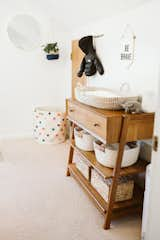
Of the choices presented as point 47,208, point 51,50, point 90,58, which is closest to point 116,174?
point 47,208

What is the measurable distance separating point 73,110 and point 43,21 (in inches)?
81.1

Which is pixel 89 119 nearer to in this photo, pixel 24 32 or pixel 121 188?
pixel 121 188

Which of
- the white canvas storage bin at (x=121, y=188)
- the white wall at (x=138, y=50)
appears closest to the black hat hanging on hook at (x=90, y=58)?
the white wall at (x=138, y=50)

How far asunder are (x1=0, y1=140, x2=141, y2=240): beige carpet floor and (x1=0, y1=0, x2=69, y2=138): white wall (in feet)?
3.36

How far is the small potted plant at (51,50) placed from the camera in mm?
3869

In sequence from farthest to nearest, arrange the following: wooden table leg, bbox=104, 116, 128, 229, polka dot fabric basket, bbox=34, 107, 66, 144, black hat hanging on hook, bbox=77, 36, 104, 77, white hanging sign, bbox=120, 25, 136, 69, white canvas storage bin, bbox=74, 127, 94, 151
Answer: polka dot fabric basket, bbox=34, 107, 66, 144, black hat hanging on hook, bbox=77, 36, 104, 77, white canvas storage bin, bbox=74, 127, 94, 151, white hanging sign, bbox=120, 25, 136, 69, wooden table leg, bbox=104, 116, 128, 229

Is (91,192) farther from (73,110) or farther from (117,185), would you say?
(73,110)

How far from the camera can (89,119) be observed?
2164 millimetres

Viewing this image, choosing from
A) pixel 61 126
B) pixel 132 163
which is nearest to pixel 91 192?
pixel 132 163

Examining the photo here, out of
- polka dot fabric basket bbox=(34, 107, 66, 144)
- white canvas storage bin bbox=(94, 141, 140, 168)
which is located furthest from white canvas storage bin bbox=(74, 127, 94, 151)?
polka dot fabric basket bbox=(34, 107, 66, 144)

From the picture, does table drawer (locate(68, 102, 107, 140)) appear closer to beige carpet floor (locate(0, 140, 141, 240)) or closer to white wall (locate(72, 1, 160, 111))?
white wall (locate(72, 1, 160, 111))

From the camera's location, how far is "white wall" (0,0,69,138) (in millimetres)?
3821

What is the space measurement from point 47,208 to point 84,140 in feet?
2.36

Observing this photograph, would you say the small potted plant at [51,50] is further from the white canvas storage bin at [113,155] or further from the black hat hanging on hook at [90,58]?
the white canvas storage bin at [113,155]
